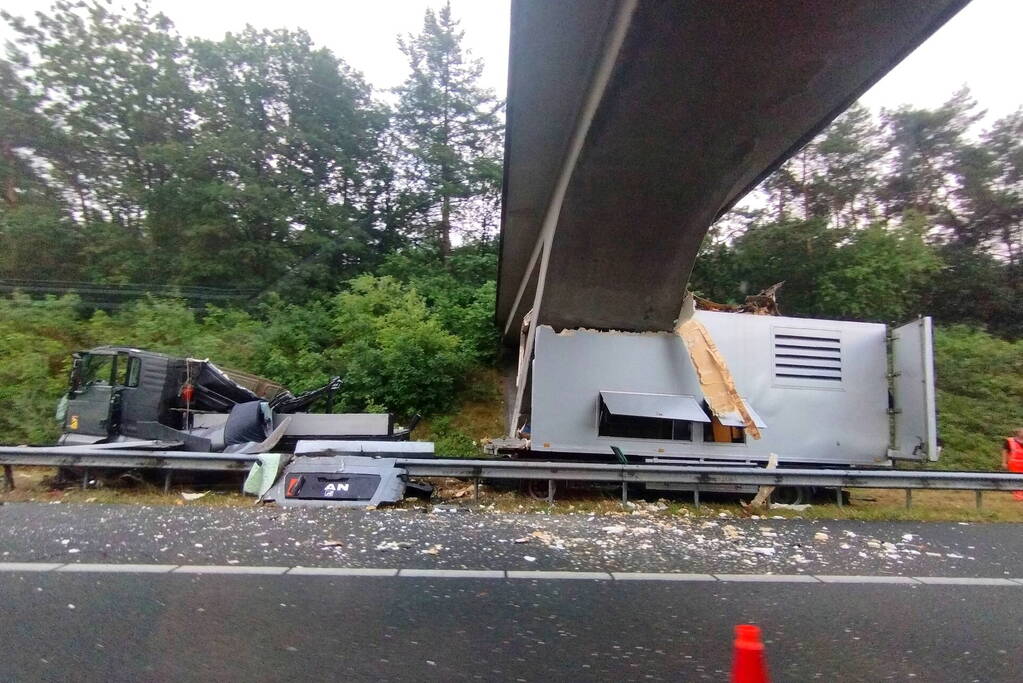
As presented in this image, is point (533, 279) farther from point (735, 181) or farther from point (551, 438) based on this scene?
point (735, 181)

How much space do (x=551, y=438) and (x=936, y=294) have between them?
73.4ft

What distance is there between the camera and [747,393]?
10922 mm

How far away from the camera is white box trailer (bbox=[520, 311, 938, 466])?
10.7 metres

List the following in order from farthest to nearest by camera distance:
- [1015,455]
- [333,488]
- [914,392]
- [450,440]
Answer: [450,440], [1015,455], [914,392], [333,488]

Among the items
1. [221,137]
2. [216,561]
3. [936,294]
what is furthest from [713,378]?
[221,137]

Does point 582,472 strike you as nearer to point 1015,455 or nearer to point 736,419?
point 736,419

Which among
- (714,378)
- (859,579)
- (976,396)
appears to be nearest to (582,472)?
(714,378)

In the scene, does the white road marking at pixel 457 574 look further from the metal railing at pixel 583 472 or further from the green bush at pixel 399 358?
the green bush at pixel 399 358

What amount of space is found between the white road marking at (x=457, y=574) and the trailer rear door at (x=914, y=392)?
507 cm

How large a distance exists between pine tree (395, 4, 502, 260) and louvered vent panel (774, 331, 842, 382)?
18.3 metres

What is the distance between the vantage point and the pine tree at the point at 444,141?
29.3m

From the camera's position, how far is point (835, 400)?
1120 centimetres

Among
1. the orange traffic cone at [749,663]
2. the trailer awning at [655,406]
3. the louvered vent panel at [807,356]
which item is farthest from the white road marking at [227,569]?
the louvered vent panel at [807,356]

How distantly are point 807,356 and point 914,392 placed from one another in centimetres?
169
